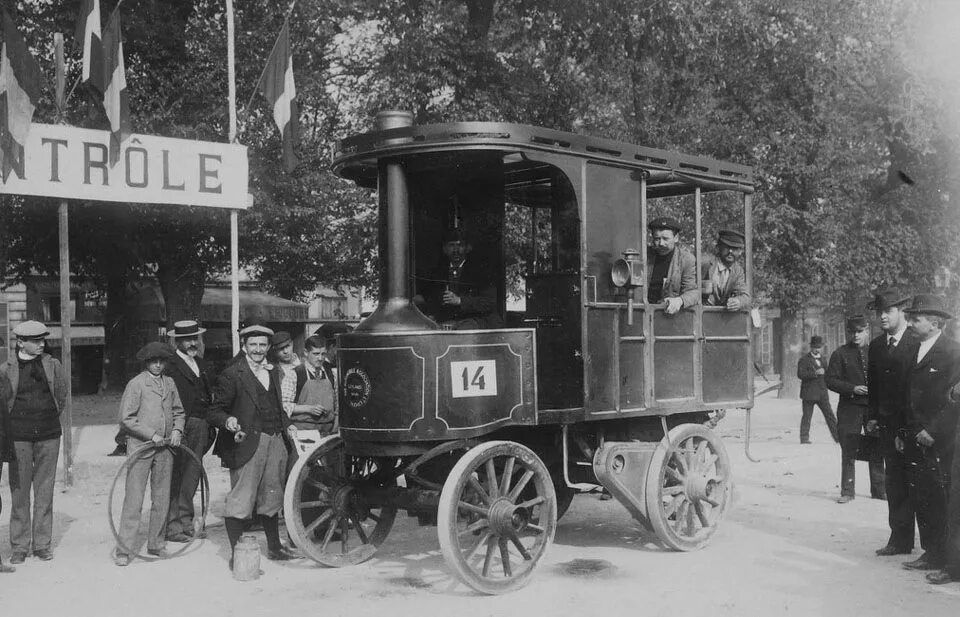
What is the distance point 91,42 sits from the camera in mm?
11602

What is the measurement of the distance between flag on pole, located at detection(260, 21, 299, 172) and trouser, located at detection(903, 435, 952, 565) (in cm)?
875

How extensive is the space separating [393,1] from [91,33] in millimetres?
8414

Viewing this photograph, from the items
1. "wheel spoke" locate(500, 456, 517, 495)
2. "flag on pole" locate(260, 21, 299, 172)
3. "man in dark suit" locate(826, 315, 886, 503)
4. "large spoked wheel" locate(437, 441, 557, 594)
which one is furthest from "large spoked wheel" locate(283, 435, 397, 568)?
"flag on pole" locate(260, 21, 299, 172)

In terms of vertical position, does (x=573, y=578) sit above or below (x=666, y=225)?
below

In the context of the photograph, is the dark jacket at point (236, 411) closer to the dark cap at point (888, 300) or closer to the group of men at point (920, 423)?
the group of men at point (920, 423)

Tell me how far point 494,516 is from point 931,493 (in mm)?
3219

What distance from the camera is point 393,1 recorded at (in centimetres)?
1900

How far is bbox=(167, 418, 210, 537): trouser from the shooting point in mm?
8273

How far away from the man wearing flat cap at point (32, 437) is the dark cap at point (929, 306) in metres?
6.57

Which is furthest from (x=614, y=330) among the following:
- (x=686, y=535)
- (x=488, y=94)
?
(x=488, y=94)

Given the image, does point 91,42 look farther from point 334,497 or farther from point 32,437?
point 334,497

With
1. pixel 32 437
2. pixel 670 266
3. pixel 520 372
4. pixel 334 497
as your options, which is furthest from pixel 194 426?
pixel 670 266

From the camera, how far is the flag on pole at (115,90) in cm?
1128

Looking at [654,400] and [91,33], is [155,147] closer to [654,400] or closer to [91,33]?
[91,33]
